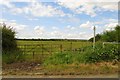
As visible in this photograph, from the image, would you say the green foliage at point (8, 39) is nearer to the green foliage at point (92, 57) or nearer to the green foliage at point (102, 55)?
the green foliage at point (92, 57)

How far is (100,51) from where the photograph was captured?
57.2ft

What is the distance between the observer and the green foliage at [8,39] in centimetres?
2430

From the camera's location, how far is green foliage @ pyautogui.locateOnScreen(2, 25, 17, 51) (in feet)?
79.7

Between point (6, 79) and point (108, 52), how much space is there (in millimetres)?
8052

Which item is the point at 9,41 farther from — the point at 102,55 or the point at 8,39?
the point at 102,55

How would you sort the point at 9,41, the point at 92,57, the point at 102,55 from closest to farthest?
the point at 92,57
the point at 102,55
the point at 9,41

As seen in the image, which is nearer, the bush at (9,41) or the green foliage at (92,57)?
the green foliage at (92,57)

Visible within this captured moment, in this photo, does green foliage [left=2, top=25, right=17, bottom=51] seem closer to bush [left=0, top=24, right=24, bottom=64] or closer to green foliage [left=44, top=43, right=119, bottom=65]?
bush [left=0, top=24, right=24, bottom=64]

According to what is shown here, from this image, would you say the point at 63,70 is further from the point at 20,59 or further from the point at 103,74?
the point at 20,59

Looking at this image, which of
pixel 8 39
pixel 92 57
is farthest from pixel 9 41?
pixel 92 57

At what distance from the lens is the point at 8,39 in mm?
24891

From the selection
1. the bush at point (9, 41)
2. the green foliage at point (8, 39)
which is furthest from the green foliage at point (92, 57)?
the green foliage at point (8, 39)

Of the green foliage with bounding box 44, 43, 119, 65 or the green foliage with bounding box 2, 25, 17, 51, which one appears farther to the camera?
the green foliage with bounding box 2, 25, 17, 51

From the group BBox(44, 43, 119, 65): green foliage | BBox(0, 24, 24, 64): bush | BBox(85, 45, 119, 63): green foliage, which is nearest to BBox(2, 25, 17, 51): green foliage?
BBox(0, 24, 24, 64): bush
